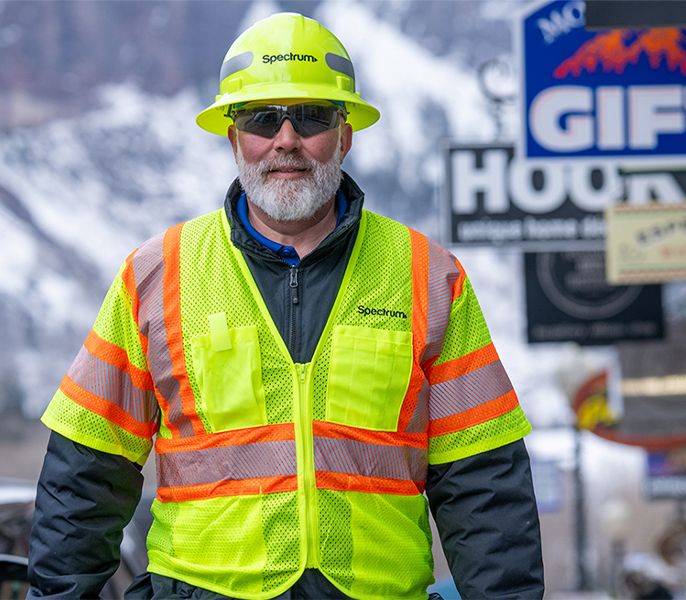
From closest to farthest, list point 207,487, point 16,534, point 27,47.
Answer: point 207,487
point 16,534
point 27,47

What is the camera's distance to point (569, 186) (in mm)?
6297

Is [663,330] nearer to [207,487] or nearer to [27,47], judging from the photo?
[27,47]

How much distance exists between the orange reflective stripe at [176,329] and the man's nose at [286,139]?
31 centimetres

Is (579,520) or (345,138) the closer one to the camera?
(345,138)

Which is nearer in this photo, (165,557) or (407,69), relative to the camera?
(165,557)

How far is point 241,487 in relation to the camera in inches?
102

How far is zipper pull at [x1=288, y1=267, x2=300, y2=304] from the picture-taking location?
2.70 metres

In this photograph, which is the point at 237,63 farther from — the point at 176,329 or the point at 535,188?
the point at 535,188

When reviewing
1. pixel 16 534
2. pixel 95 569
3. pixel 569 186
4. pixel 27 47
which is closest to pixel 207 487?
pixel 95 569

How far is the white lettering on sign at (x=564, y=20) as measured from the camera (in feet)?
20.1

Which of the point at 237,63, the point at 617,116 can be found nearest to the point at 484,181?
the point at 617,116

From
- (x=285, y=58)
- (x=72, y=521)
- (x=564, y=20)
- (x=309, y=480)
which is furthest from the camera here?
(x=564, y=20)

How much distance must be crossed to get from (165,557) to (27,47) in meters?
4.59

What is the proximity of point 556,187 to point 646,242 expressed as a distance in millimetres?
559
